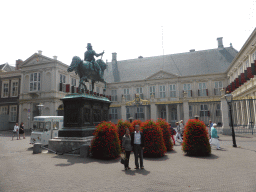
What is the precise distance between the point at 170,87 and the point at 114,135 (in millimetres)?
29526

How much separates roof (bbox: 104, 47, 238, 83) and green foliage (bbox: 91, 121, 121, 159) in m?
30.0

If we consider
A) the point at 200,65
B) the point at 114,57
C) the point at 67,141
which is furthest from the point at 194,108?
the point at 67,141

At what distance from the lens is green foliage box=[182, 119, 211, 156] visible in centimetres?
888

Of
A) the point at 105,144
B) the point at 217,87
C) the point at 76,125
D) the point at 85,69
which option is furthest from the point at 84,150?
the point at 217,87

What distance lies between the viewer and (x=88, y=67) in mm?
10641

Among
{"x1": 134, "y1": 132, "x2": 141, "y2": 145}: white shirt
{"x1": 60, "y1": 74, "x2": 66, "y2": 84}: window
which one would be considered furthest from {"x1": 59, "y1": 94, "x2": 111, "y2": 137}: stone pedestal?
{"x1": 60, "y1": 74, "x2": 66, "y2": 84}: window

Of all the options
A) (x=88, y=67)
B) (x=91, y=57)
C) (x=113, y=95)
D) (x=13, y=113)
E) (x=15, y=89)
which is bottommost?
(x=13, y=113)

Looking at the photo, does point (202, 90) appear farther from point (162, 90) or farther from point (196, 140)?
point (196, 140)

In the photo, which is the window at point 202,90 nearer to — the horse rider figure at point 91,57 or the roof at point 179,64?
the roof at point 179,64

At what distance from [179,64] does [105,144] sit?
34.6 m

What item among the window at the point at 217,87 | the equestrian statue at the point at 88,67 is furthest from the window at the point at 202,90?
the equestrian statue at the point at 88,67

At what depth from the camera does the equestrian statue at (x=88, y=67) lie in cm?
1030

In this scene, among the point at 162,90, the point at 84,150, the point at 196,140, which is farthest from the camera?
the point at 162,90

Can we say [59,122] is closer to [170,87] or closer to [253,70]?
[253,70]
